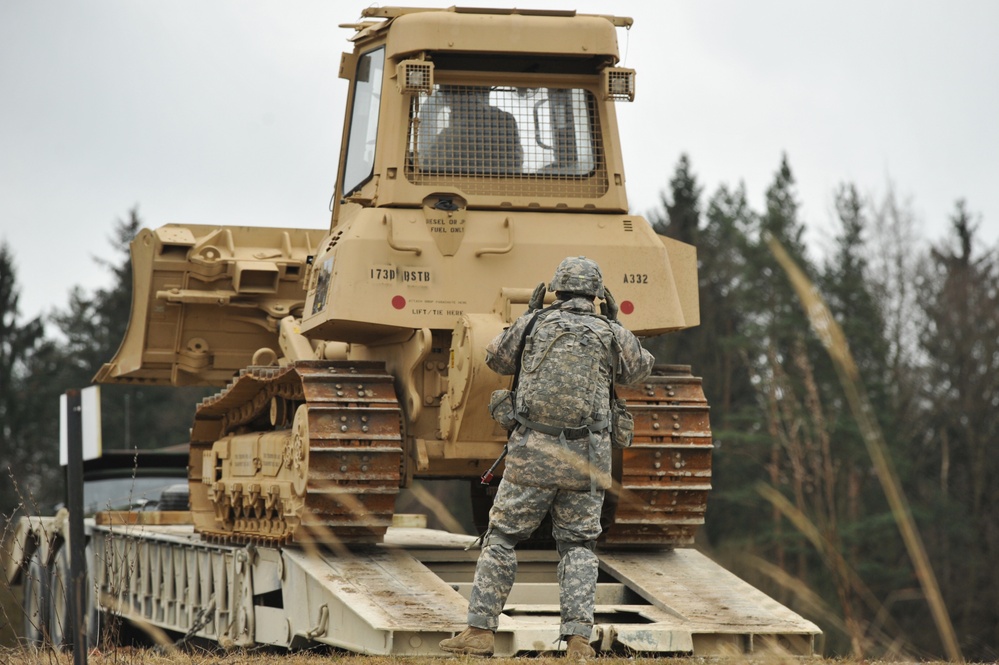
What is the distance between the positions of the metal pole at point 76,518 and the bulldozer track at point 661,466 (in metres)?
5.07

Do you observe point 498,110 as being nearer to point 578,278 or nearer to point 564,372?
point 578,278

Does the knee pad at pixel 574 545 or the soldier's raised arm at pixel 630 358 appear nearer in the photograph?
the knee pad at pixel 574 545

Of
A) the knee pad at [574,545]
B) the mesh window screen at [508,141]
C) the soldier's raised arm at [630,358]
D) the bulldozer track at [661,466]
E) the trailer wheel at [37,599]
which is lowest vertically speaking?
the trailer wheel at [37,599]

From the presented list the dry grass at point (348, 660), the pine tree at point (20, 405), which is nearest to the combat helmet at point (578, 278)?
the dry grass at point (348, 660)

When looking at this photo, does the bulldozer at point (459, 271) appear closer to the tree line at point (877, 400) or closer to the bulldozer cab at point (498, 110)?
the bulldozer cab at point (498, 110)

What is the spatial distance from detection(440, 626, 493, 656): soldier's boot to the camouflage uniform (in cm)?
4

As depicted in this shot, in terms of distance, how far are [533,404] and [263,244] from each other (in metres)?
6.50

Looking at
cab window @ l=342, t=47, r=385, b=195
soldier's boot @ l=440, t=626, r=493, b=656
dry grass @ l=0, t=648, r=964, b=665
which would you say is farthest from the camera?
cab window @ l=342, t=47, r=385, b=195

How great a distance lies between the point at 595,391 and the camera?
796 centimetres

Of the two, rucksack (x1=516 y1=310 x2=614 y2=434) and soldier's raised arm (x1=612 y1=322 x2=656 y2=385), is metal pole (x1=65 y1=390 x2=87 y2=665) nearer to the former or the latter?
rucksack (x1=516 y1=310 x2=614 y2=434)

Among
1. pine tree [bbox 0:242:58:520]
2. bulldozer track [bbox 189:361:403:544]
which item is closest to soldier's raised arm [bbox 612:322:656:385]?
bulldozer track [bbox 189:361:403:544]

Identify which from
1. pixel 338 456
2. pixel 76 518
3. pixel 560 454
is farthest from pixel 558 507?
pixel 76 518

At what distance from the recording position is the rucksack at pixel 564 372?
25.8ft

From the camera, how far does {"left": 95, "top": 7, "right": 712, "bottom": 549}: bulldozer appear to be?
9.46 metres
